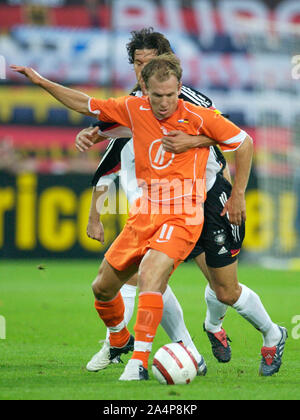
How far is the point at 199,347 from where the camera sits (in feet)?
22.6

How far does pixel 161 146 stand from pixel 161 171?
0.16 meters

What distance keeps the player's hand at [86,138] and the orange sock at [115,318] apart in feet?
3.27

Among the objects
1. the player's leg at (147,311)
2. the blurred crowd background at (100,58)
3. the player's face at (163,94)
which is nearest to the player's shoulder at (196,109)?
the player's face at (163,94)

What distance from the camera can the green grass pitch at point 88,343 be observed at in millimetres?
4539

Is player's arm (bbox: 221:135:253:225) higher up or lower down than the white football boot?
higher up

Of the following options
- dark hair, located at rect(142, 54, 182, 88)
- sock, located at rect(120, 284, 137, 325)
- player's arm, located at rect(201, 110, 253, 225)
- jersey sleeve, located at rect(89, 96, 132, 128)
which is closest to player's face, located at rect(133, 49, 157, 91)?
jersey sleeve, located at rect(89, 96, 132, 128)

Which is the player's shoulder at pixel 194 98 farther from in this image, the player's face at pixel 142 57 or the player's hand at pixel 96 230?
the player's hand at pixel 96 230

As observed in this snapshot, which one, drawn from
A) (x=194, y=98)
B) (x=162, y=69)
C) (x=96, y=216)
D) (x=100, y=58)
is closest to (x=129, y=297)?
(x=96, y=216)

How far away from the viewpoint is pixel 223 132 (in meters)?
5.16

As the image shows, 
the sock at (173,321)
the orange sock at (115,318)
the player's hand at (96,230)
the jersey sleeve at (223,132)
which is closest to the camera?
the jersey sleeve at (223,132)

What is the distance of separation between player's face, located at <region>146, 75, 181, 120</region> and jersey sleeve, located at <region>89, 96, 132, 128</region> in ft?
0.77

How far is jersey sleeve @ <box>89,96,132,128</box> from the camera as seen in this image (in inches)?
208

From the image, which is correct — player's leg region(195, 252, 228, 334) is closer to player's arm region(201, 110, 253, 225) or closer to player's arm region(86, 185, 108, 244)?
player's arm region(86, 185, 108, 244)

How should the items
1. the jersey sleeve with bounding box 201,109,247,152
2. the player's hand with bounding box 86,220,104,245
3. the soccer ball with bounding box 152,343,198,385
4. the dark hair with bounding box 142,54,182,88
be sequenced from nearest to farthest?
the soccer ball with bounding box 152,343,198,385 < the dark hair with bounding box 142,54,182,88 < the jersey sleeve with bounding box 201,109,247,152 < the player's hand with bounding box 86,220,104,245
